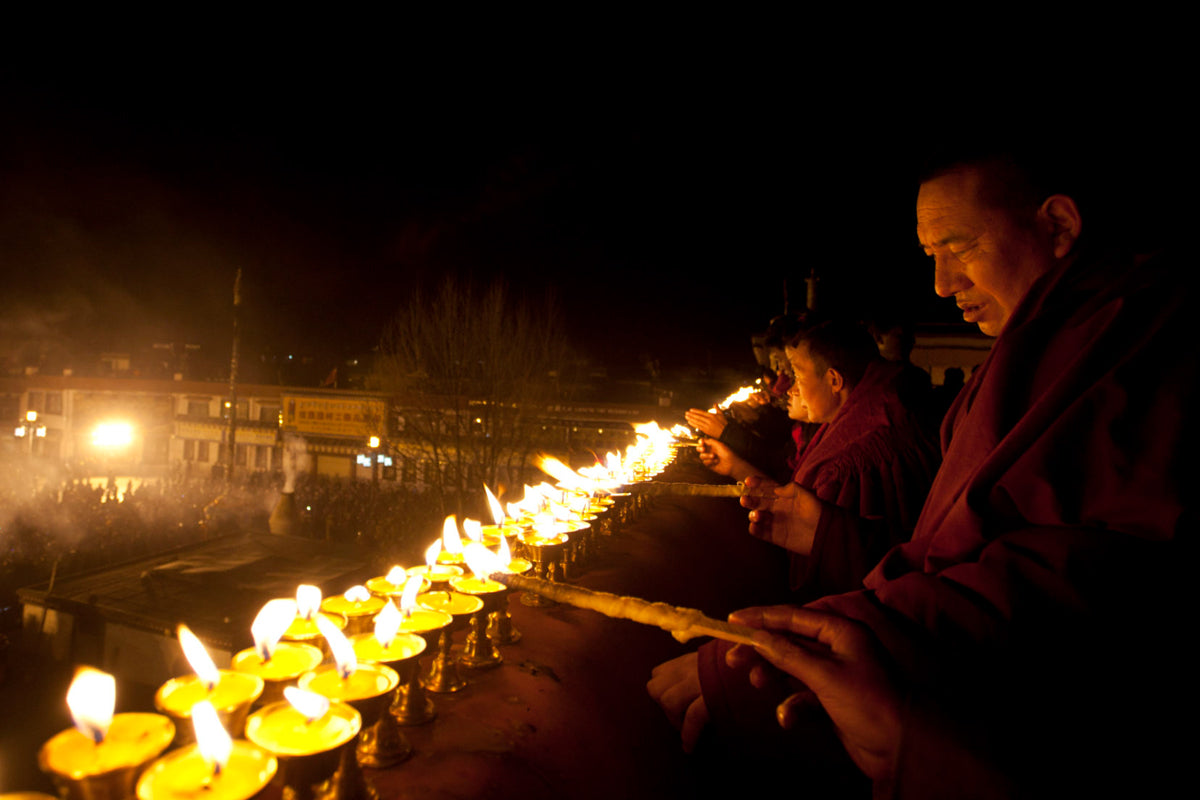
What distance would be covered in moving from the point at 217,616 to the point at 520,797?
1241 centimetres

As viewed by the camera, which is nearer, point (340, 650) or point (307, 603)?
point (340, 650)

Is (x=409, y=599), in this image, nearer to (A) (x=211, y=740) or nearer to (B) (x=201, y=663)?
(B) (x=201, y=663)

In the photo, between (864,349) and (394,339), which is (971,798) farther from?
(394,339)

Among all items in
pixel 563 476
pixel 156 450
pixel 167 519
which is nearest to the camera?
pixel 563 476

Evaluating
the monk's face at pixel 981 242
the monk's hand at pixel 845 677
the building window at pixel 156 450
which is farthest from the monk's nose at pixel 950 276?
the building window at pixel 156 450

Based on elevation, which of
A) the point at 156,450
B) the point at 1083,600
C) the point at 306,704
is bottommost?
the point at 156,450

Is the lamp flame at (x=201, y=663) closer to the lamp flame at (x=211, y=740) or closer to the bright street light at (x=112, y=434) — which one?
the lamp flame at (x=211, y=740)

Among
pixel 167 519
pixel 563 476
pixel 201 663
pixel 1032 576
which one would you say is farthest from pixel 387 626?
pixel 167 519

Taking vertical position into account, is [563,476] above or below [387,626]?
above

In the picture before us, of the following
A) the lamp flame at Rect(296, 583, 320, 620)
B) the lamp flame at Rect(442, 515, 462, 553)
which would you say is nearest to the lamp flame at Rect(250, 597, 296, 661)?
the lamp flame at Rect(296, 583, 320, 620)

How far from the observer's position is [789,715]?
1070mm

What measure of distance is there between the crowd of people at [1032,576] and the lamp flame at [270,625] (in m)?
1.01

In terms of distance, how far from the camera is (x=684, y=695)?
1.63 metres

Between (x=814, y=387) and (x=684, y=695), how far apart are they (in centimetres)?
239
